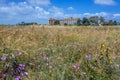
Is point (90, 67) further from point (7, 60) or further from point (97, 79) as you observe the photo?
point (7, 60)

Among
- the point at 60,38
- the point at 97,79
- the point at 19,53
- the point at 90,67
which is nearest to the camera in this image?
the point at 97,79

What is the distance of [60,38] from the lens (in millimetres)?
7676

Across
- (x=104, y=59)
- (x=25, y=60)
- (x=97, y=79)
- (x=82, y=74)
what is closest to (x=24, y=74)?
(x=25, y=60)

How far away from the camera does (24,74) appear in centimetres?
394

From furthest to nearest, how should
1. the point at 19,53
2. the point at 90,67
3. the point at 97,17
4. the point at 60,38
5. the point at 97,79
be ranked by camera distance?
the point at 97,17 < the point at 60,38 < the point at 19,53 < the point at 90,67 < the point at 97,79

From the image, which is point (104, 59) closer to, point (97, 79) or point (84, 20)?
point (97, 79)

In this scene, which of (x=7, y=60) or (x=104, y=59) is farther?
(x=104, y=59)

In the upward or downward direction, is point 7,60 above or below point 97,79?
above

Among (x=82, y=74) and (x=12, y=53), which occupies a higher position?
(x=12, y=53)

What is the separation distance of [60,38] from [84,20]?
71.3 feet

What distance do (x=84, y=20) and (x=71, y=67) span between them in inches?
993

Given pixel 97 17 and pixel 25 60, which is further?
pixel 97 17

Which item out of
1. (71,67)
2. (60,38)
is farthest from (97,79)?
(60,38)

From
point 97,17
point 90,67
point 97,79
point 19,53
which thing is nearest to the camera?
point 97,79
